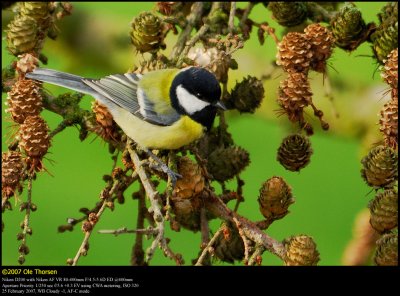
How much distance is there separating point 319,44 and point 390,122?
230mm

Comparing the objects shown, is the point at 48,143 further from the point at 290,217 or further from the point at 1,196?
the point at 290,217

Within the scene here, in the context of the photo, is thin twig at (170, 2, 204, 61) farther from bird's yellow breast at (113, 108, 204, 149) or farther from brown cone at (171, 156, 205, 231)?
brown cone at (171, 156, 205, 231)

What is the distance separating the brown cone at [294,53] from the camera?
1.72 meters

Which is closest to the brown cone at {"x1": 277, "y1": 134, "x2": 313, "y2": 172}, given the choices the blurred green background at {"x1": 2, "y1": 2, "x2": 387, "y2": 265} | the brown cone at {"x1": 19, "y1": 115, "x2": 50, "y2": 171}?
the brown cone at {"x1": 19, "y1": 115, "x2": 50, "y2": 171}

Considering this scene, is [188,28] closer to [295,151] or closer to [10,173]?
[295,151]

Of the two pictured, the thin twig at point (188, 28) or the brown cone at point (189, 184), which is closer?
the brown cone at point (189, 184)

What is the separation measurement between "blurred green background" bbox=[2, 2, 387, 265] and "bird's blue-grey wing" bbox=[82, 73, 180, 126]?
17.5 inches

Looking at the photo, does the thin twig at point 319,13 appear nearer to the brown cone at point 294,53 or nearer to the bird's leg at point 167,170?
the brown cone at point 294,53

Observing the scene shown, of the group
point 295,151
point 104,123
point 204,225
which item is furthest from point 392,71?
point 104,123

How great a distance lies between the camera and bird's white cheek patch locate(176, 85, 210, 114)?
6.31 ft

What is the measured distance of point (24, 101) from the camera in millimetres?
1685

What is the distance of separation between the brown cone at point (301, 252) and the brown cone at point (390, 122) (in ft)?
0.97

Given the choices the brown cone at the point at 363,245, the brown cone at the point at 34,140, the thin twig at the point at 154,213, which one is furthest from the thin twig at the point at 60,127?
the brown cone at the point at 363,245
